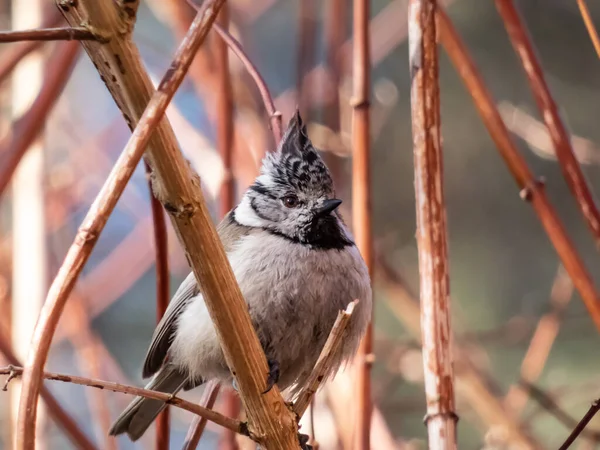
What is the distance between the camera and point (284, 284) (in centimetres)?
185

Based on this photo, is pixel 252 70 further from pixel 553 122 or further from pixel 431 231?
pixel 553 122

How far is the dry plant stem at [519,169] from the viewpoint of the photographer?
154 centimetres

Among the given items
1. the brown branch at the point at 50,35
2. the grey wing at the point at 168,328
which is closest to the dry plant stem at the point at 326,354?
the brown branch at the point at 50,35

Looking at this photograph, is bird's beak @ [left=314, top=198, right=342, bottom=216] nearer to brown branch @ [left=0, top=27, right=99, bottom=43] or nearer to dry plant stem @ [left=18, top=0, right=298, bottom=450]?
dry plant stem @ [left=18, top=0, right=298, bottom=450]

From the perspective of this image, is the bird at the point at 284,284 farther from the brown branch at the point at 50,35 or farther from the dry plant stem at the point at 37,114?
the brown branch at the point at 50,35

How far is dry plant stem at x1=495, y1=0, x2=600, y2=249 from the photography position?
1575 millimetres

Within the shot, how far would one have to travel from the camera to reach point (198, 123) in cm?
342

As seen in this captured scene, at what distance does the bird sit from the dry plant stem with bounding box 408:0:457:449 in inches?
15.0

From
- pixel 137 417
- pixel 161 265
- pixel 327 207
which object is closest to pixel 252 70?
pixel 161 265

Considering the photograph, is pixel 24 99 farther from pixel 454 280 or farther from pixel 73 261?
pixel 454 280

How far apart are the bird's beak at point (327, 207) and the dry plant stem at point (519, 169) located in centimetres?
48

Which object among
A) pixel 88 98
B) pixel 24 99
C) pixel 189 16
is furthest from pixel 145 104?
pixel 88 98

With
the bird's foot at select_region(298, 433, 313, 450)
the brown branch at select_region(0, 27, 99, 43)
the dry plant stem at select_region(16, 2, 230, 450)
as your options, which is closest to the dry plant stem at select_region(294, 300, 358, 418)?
the bird's foot at select_region(298, 433, 313, 450)

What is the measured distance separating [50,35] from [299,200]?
1.30 metres
